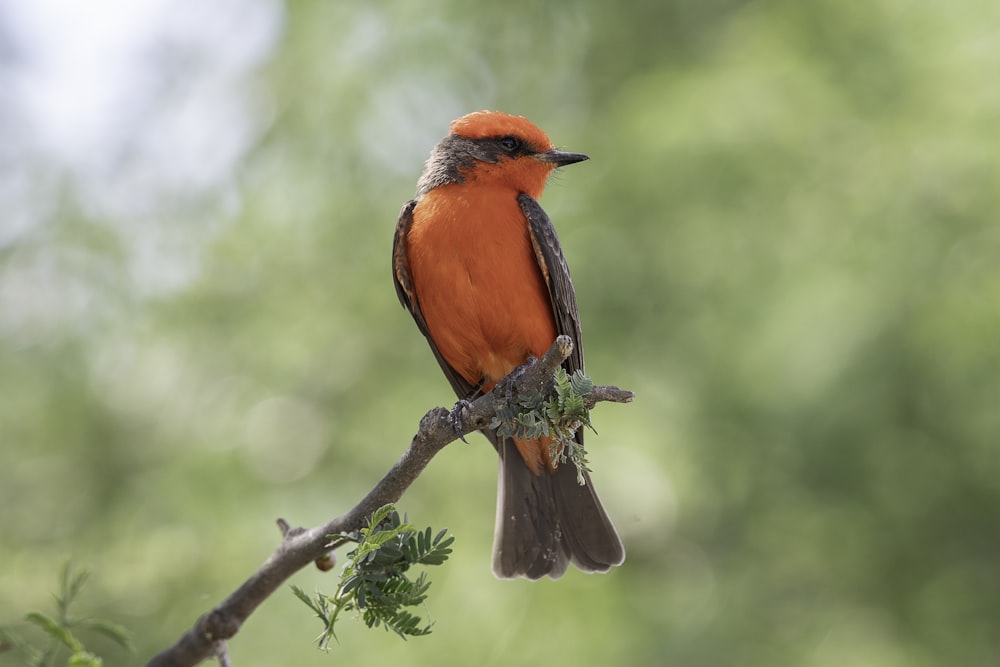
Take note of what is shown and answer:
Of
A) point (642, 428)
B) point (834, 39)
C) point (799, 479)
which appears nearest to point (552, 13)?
point (834, 39)

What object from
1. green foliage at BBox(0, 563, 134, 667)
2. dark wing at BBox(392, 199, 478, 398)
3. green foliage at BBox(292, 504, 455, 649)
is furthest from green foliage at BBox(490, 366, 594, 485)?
dark wing at BBox(392, 199, 478, 398)

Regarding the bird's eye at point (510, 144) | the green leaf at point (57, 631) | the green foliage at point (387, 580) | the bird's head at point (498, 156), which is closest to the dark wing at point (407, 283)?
the bird's head at point (498, 156)

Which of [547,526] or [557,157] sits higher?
[557,157]

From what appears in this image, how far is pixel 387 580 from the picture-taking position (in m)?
2.48

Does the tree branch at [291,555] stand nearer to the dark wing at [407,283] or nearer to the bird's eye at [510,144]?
the dark wing at [407,283]

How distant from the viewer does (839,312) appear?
5.86 metres

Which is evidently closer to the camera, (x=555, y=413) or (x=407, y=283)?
(x=555, y=413)

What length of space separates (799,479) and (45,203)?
18.2 ft

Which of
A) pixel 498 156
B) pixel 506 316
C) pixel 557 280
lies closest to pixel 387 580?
pixel 506 316

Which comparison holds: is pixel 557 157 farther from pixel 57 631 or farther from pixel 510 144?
pixel 57 631

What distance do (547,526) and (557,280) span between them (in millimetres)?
992

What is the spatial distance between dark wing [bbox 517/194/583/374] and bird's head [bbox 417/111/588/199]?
38 centimetres

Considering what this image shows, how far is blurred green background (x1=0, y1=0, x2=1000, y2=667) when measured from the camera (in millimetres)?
5926

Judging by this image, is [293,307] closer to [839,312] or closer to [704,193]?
[704,193]
